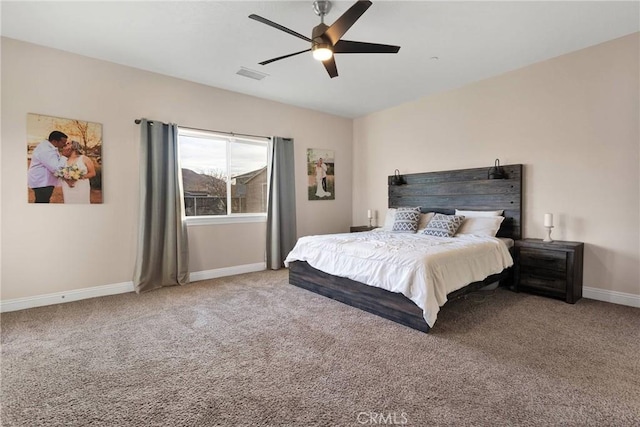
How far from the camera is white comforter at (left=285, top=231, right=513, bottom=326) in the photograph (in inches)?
105

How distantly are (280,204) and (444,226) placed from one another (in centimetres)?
253

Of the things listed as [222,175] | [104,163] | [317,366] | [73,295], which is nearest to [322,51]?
[317,366]

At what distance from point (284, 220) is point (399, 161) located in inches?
89.2

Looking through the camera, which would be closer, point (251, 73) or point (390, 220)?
point (251, 73)

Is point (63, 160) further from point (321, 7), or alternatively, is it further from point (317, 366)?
point (317, 366)

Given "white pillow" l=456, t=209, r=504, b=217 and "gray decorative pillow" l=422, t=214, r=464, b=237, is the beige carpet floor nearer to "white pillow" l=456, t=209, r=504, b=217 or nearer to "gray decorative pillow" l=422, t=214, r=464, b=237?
"gray decorative pillow" l=422, t=214, r=464, b=237

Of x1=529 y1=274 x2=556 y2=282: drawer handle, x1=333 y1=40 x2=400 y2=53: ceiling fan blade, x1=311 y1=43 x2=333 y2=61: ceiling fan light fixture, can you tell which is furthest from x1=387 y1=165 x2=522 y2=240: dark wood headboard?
x1=311 y1=43 x2=333 y2=61: ceiling fan light fixture

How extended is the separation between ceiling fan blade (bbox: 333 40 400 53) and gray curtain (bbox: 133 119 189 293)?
2.57m

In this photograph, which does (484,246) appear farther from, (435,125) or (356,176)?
(356,176)

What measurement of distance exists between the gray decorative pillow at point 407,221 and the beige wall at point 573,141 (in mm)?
950

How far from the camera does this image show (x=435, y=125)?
4.92 meters

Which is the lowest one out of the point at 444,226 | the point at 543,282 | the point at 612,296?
the point at 612,296

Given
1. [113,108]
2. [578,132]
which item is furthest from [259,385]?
[578,132]

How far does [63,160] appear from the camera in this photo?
3447mm
